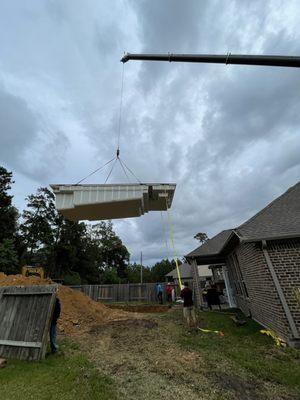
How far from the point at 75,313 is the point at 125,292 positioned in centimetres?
1369

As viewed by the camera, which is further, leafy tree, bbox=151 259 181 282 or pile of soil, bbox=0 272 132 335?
leafy tree, bbox=151 259 181 282

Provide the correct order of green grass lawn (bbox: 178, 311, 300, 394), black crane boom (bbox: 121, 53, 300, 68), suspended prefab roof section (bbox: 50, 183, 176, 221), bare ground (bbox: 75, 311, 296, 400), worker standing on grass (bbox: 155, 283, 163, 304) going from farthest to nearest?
worker standing on grass (bbox: 155, 283, 163, 304)
suspended prefab roof section (bbox: 50, 183, 176, 221)
green grass lawn (bbox: 178, 311, 300, 394)
black crane boom (bbox: 121, 53, 300, 68)
bare ground (bbox: 75, 311, 296, 400)

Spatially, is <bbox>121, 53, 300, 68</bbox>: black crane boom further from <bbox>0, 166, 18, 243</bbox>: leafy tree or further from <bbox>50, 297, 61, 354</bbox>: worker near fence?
<bbox>0, 166, 18, 243</bbox>: leafy tree

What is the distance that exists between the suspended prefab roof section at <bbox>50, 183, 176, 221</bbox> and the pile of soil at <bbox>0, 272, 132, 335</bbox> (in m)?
5.07

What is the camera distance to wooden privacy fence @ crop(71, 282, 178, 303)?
2436 cm

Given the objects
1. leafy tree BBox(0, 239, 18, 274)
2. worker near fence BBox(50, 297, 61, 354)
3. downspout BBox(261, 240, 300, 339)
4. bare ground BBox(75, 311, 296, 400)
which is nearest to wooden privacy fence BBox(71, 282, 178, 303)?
leafy tree BBox(0, 239, 18, 274)

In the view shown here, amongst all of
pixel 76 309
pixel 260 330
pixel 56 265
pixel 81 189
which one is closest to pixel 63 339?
pixel 76 309

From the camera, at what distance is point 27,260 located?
132 ft

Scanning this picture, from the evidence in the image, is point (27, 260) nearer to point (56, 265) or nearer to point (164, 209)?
point (56, 265)

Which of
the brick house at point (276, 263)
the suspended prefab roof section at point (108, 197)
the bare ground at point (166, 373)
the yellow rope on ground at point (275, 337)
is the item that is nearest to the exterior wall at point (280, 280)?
the brick house at point (276, 263)

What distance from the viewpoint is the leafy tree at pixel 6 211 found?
3366 cm

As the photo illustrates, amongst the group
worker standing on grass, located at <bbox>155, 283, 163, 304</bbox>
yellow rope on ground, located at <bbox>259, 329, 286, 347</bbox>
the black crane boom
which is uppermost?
the black crane boom

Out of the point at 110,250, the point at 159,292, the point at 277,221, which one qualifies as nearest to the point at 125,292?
the point at 159,292

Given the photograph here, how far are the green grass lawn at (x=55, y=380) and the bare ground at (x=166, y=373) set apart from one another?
30 cm
